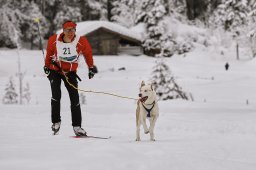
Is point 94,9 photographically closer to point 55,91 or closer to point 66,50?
point 55,91

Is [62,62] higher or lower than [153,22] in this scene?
lower

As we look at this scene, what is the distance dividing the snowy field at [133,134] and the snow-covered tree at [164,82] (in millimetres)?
1281

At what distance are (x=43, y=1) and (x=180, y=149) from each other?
163 feet

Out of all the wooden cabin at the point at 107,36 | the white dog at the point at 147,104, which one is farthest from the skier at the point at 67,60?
the wooden cabin at the point at 107,36

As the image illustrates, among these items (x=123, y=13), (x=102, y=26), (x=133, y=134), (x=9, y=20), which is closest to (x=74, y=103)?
(x=133, y=134)

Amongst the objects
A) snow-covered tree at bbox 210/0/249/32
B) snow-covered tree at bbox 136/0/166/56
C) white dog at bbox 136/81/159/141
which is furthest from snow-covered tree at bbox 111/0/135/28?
white dog at bbox 136/81/159/141

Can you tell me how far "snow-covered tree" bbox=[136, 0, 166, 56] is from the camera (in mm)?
49000

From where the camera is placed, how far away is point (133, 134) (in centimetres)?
1001

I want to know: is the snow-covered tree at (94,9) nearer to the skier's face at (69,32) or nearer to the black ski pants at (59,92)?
the black ski pants at (59,92)

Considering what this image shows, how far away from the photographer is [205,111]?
1523 centimetres

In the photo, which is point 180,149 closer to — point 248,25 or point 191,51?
point 248,25

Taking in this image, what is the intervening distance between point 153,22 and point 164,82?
30724 millimetres

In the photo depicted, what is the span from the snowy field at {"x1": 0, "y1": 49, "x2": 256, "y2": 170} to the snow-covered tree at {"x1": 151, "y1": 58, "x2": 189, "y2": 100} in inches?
50.4

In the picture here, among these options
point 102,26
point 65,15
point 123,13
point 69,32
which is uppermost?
point 123,13
